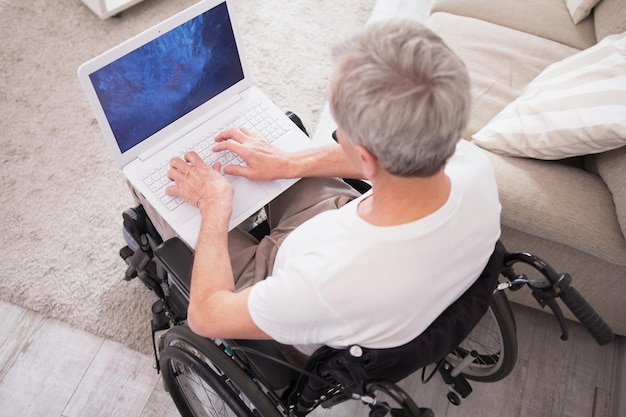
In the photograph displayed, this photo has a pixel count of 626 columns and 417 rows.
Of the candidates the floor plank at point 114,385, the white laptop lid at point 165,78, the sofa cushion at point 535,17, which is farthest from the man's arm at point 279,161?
the sofa cushion at point 535,17

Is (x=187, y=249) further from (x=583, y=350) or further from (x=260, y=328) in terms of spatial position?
(x=583, y=350)

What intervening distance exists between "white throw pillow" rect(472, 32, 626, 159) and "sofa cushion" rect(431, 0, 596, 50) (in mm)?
389

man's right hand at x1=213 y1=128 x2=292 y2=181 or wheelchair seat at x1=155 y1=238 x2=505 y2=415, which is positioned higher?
man's right hand at x1=213 y1=128 x2=292 y2=181

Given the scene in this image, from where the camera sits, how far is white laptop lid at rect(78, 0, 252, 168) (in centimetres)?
104

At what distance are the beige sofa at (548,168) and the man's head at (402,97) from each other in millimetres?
663

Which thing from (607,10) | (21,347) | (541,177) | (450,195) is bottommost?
(21,347)

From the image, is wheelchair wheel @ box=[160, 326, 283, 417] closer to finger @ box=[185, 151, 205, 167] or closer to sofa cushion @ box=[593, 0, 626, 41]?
finger @ box=[185, 151, 205, 167]

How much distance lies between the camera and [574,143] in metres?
1.28

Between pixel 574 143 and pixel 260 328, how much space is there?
911 mm

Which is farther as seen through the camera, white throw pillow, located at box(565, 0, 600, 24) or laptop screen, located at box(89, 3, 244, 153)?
white throw pillow, located at box(565, 0, 600, 24)

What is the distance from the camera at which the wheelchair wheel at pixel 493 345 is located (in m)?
1.16

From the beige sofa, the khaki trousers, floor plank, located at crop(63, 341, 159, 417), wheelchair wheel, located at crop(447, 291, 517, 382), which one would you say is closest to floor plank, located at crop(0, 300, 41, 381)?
floor plank, located at crop(63, 341, 159, 417)

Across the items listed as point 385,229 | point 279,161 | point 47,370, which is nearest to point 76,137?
point 47,370

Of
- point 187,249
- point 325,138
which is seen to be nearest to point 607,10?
point 325,138
